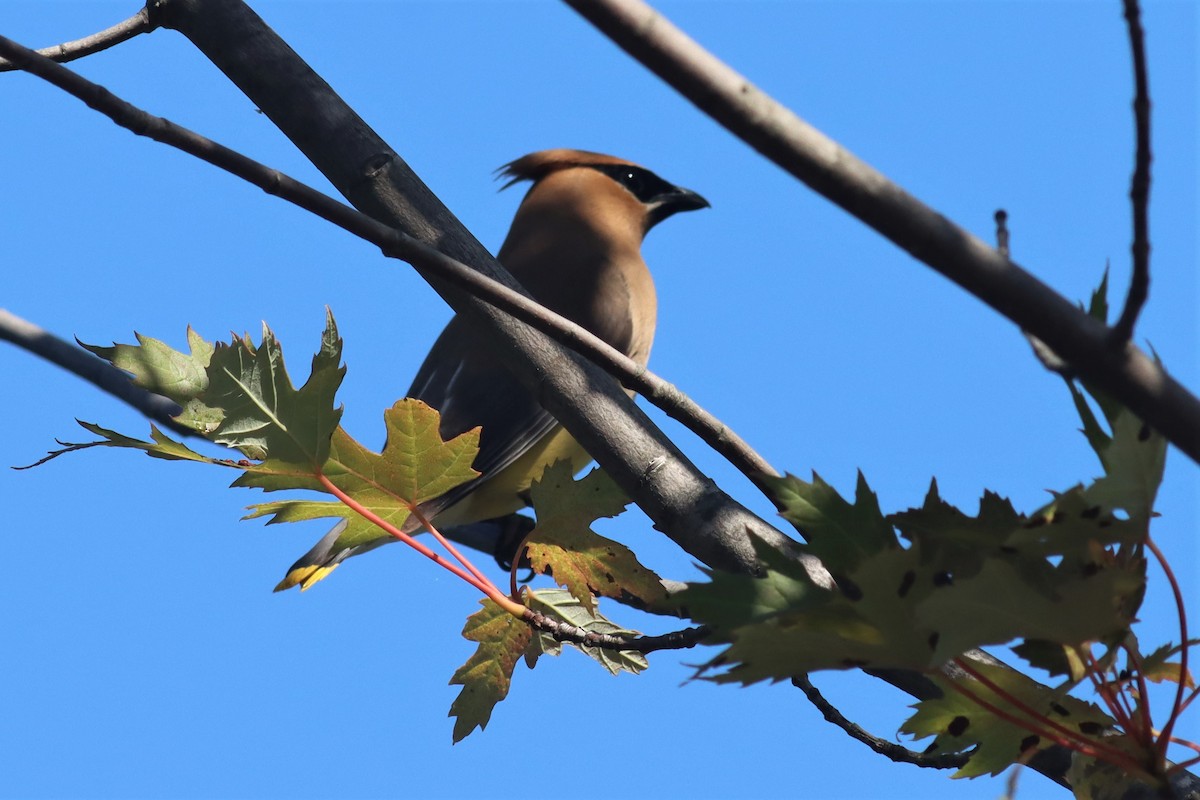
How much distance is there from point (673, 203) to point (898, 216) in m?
5.63

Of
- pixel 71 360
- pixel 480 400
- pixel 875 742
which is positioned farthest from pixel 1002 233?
pixel 480 400

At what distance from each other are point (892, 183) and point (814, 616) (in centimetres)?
48

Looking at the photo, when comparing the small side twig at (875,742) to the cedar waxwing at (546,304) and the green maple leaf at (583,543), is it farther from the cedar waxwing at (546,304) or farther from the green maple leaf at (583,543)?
the cedar waxwing at (546,304)

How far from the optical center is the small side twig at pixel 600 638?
1.94m

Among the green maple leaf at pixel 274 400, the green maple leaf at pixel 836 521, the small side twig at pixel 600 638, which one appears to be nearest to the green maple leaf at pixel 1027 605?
the green maple leaf at pixel 836 521

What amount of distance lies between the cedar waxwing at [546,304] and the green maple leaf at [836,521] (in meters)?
1.86

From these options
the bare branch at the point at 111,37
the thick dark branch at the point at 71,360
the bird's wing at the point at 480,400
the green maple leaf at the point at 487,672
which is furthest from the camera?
the bird's wing at the point at 480,400

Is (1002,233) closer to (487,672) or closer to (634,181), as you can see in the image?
(487,672)

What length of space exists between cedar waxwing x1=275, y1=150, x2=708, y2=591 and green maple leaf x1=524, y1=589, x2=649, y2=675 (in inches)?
→ 42.5

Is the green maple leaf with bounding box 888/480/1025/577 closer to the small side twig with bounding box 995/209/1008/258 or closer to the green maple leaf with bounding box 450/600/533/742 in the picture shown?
the small side twig with bounding box 995/209/1008/258

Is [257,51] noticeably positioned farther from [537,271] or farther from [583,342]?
[537,271]

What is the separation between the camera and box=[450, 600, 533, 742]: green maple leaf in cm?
208

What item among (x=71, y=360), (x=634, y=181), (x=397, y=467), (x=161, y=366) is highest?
(x=634, y=181)

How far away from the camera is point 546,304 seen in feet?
16.9
